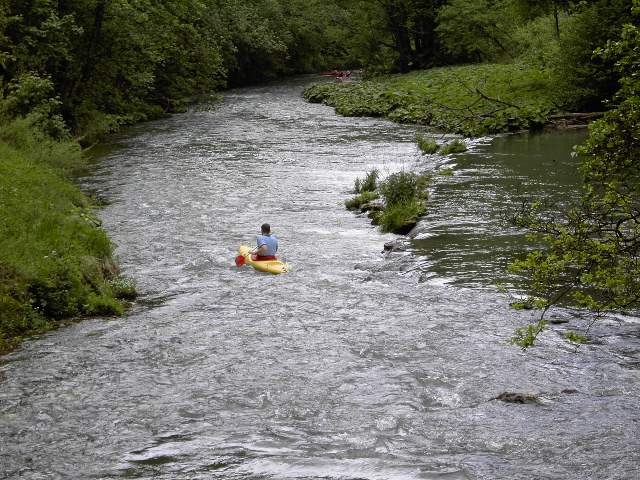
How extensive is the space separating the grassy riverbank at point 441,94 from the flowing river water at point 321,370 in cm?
1269

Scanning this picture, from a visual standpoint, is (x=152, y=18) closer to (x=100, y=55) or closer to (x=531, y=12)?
(x=100, y=55)

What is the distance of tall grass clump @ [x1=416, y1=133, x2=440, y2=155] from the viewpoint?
2591 cm

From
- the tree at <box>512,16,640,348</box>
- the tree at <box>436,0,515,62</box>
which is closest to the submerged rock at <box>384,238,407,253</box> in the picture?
the tree at <box>512,16,640,348</box>

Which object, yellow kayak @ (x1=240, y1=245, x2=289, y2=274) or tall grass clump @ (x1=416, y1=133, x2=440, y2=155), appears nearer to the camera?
yellow kayak @ (x1=240, y1=245, x2=289, y2=274)

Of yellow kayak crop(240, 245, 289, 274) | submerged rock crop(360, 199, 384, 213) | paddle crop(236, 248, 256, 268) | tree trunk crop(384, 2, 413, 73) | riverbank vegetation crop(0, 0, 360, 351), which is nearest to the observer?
riverbank vegetation crop(0, 0, 360, 351)

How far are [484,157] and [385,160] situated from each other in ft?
10.2

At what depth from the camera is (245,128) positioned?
1287 inches

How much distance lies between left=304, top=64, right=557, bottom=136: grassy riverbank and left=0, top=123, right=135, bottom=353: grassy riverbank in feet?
54.4

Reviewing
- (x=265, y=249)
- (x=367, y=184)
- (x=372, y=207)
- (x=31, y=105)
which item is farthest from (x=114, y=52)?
(x=265, y=249)

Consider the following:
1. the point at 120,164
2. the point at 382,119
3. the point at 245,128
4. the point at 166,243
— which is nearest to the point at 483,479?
the point at 166,243

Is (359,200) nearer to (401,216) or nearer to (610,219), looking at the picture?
(401,216)

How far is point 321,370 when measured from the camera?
9.37m

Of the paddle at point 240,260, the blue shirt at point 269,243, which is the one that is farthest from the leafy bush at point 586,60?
the paddle at point 240,260

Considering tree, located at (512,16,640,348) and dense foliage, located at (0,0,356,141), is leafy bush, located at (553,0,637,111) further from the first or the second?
tree, located at (512,16,640,348)
